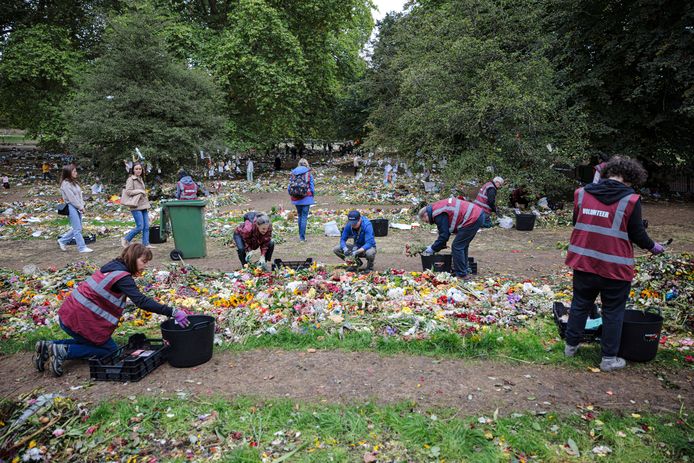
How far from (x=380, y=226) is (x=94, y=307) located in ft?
25.7

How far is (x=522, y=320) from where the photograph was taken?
19.1 ft

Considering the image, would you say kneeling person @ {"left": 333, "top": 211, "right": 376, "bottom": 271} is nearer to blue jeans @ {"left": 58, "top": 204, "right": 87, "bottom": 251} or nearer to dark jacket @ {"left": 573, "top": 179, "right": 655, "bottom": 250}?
dark jacket @ {"left": 573, "top": 179, "right": 655, "bottom": 250}

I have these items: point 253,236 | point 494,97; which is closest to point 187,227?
point 253,236

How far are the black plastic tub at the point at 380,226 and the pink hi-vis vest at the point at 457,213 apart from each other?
4.15 meters

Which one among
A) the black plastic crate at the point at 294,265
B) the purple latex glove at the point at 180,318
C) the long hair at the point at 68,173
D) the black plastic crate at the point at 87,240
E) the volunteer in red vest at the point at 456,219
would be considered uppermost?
the long hair at the point at 68,173

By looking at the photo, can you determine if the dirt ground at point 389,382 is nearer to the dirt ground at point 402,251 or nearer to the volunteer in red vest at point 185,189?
the dirt ground at point 402,251

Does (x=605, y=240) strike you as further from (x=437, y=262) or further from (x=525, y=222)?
(x=525, y=222)

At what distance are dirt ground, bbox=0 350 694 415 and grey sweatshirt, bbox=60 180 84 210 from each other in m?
5.21

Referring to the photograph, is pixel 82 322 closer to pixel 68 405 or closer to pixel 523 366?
pixel 68 405

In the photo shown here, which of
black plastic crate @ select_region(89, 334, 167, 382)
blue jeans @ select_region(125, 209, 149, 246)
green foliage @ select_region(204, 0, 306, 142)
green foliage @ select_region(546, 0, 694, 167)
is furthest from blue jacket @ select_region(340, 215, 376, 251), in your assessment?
green foliage @ select_region(204, 0, 306, 142)

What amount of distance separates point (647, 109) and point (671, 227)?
6.13 metres

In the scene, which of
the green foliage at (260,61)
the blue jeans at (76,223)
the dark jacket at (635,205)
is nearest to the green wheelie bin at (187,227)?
the blue jeans at (76,223)

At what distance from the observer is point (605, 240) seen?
4.34 metres

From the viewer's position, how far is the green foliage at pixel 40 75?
22031 millimetres
